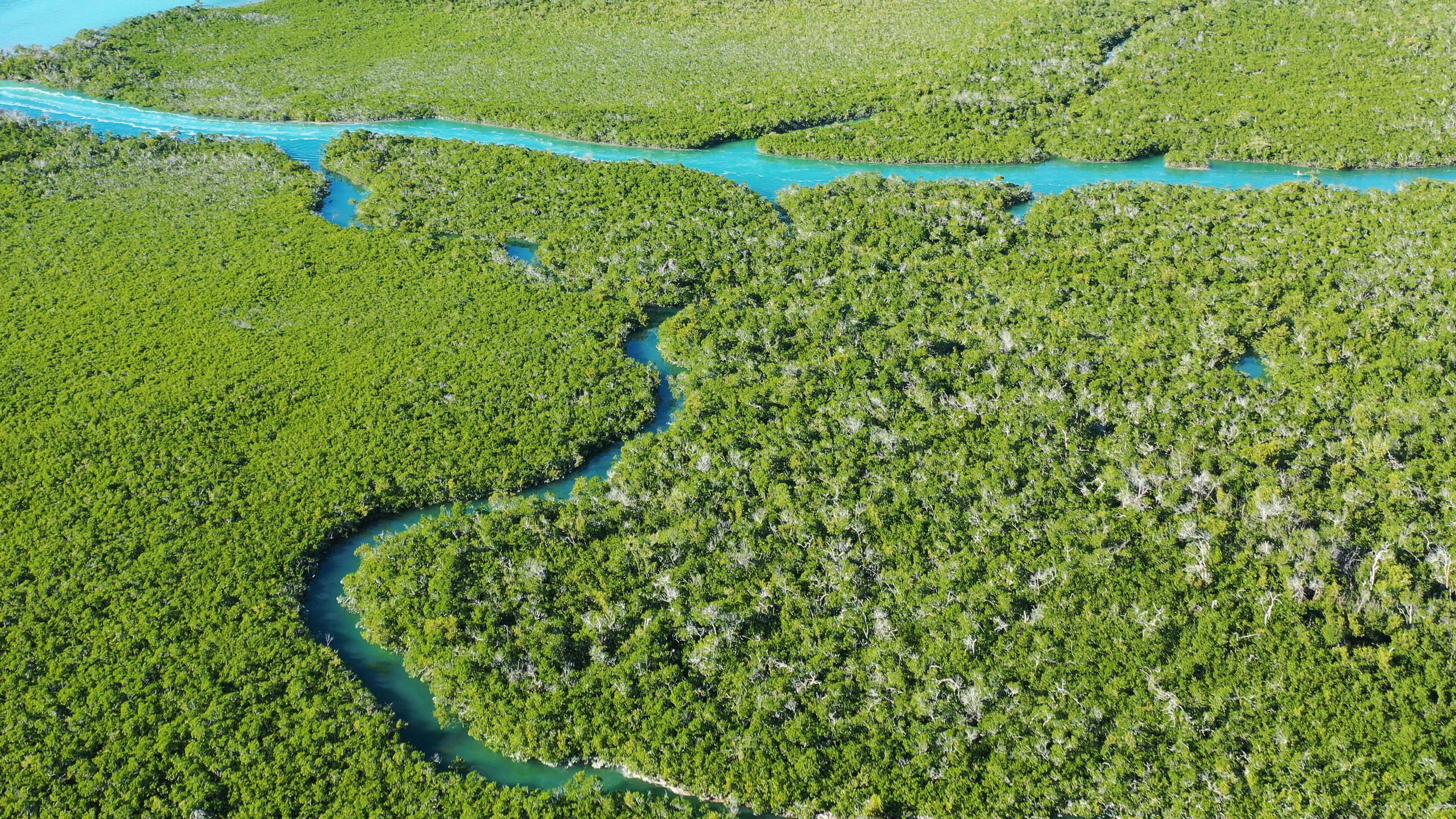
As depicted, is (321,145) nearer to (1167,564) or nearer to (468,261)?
(468,261)

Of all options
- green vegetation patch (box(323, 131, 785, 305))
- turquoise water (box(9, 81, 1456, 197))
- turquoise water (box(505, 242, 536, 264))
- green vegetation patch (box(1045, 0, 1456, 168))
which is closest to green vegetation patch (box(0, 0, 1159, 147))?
turquoise water (box(9, 81, 1456, 197))

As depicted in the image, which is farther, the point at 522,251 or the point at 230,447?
the point at 522,251

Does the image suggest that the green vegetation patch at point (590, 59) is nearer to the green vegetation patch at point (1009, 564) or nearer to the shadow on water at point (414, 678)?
the green vegetation patch at point (1009, 564)

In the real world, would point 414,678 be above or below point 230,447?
below

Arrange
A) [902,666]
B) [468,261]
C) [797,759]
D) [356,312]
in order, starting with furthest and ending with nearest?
[468,261]
[356,312]
[902,666]
[797,759]

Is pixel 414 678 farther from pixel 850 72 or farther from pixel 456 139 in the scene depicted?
pixel 850 72

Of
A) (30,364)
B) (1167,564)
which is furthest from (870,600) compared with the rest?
(30,364)

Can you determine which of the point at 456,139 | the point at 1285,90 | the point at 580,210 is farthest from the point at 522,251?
the point at 1285,90
